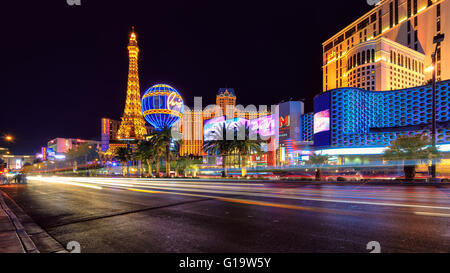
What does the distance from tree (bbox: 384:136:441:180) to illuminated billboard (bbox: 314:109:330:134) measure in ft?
209

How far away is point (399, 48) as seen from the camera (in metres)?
110

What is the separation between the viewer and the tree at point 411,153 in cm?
2286

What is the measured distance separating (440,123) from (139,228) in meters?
92.1

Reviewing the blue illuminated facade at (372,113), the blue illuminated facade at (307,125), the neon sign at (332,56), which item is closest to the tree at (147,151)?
the blue illuminated facade at (372,113)

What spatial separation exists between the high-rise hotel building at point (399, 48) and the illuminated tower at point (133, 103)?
98855 millimetres

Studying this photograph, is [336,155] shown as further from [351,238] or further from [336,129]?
[351,238]

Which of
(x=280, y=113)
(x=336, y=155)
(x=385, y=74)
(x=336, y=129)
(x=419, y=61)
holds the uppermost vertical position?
(x=419, y=61)

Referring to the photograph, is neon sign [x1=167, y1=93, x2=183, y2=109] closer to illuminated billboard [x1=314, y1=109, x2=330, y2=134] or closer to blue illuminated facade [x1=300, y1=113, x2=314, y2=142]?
illuminated billboard [x1=314, y1=109, x2=330, y2=134]

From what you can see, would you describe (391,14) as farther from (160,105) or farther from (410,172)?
(410,172)

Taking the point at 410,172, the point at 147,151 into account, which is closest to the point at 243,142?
the point at 410,172
